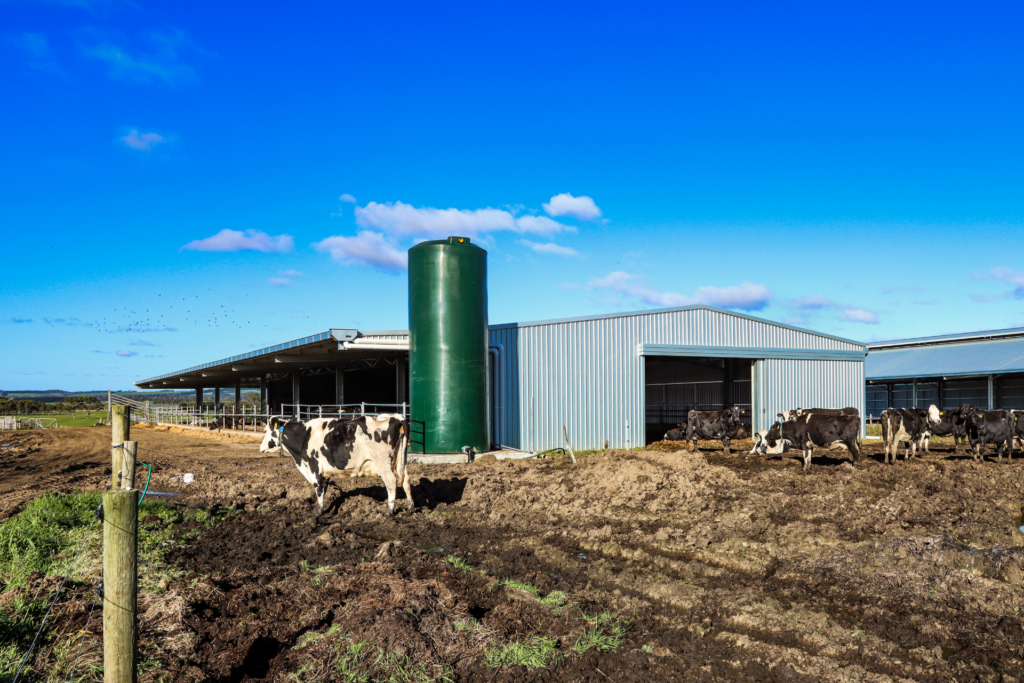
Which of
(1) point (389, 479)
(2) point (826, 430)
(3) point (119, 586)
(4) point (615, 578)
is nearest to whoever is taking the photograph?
(3) point (119, 586)

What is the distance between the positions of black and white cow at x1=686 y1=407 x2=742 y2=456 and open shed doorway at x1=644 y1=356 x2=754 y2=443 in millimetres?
12361

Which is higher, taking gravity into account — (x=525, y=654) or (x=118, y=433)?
(x=118, y=433)

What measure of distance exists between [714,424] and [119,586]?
19.0 meters

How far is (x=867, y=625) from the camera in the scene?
5797 millimetres

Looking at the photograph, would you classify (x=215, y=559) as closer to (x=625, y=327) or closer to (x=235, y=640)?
(x=235, y=640)

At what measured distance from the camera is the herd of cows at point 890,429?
623 inches

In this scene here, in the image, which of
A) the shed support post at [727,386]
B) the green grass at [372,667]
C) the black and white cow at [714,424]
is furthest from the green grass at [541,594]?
the shed support post at [727,386]

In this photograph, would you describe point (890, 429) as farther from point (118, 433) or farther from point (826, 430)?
point (118, 433)

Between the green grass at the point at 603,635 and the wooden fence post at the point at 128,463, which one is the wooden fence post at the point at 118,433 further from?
the green grass at the point at 603,635

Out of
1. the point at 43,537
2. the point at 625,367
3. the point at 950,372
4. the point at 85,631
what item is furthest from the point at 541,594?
the point at 950,372

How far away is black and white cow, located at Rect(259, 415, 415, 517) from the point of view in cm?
1085

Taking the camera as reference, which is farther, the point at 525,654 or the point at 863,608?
the point at 863,608

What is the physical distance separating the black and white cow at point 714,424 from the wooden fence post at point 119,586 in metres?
18.2

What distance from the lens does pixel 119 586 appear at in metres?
3.83
